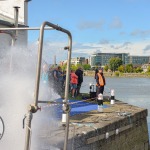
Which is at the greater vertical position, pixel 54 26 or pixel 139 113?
pixel 54 26

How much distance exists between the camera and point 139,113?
13242 millimetres

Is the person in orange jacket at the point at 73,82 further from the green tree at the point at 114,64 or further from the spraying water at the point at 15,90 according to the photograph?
the green tree at the point at 114,64

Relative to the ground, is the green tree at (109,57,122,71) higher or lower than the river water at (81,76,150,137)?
higher

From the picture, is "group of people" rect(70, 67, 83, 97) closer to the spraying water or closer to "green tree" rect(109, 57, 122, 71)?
the spraying water

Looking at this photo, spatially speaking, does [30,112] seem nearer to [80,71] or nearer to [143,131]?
[143,131]

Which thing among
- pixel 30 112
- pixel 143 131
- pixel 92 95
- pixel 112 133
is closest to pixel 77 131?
pixel 112 133

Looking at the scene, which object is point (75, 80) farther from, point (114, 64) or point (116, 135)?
point (114, 64)

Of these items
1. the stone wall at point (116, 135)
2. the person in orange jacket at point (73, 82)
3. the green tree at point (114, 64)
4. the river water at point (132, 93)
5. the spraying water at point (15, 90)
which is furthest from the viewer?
the green tree at point (114, 64)

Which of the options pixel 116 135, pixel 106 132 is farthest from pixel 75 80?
pixel 106 132

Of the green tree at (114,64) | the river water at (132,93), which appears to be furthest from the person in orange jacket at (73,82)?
the green tree at (114,64)

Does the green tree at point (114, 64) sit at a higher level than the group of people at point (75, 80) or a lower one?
higher

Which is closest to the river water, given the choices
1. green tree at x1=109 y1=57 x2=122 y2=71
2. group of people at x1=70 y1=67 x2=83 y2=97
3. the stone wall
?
group of people at x1=70 y1=67 x2=83 y2=97

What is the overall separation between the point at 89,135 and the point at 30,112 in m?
5.12

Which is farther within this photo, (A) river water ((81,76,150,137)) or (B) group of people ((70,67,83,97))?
(A) river water ((81,76,150,137))
